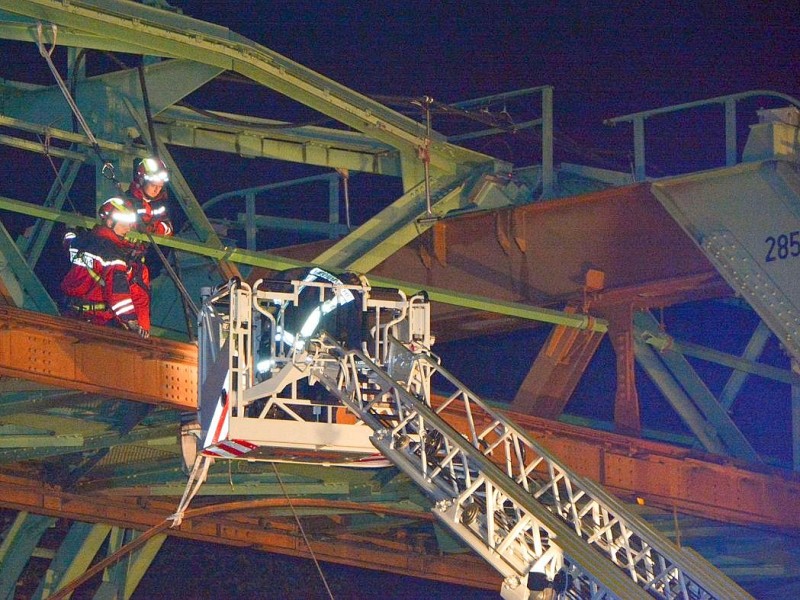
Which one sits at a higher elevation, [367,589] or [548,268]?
[548,268]

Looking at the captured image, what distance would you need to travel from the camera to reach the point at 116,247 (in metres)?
13.2

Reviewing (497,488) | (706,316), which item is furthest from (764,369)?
(497,488)

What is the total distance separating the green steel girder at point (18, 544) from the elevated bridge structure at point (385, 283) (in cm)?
4

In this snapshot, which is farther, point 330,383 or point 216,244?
point 216,244

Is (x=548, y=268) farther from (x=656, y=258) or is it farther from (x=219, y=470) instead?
(x=219, y=470)

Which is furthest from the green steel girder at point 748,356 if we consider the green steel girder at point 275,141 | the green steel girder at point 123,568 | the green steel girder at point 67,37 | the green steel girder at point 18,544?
the green steel girder at point 18,544

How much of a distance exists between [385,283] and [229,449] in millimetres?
4145

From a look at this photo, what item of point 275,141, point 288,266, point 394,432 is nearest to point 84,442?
point 288,266

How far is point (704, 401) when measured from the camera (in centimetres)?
1692

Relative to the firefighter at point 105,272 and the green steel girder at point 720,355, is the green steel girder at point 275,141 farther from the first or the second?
the green steel girder at point 720,355

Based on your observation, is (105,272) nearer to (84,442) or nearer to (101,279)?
(101,279)

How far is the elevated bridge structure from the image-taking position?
44.7ft

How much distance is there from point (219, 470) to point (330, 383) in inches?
220

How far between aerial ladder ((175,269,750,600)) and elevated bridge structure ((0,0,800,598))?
4.92 ft
